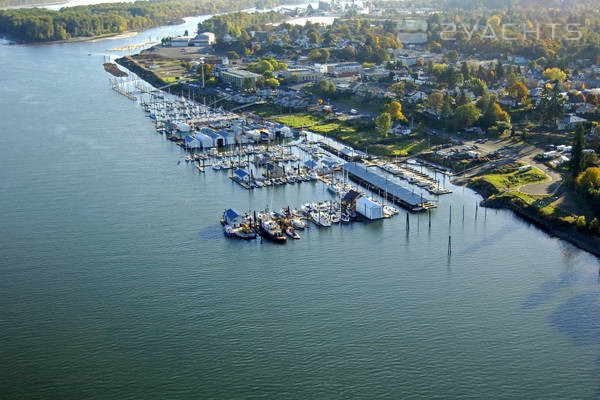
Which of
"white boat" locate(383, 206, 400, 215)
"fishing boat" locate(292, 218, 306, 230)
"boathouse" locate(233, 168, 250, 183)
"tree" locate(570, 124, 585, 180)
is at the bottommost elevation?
"fishing boat" locate(292, 218, 306, 230)

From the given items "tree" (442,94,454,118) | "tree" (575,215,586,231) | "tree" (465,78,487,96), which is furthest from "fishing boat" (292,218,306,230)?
"tree" (465,78,487,96)

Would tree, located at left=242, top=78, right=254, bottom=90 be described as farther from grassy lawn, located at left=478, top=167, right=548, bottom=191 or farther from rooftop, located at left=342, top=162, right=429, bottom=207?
grassy lawn, located at left=478, top=167, right=548, bottom=191

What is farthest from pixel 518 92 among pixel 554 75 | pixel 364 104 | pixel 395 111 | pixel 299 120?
pixel 299 120


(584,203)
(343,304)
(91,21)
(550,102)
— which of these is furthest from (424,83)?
(91,21)

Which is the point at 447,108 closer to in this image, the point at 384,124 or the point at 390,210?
the point at 384,124

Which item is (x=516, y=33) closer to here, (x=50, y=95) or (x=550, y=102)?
(x=550, y=102)

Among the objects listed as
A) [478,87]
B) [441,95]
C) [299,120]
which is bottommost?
[299,120]

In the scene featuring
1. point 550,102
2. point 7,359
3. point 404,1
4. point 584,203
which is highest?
point 404,1
